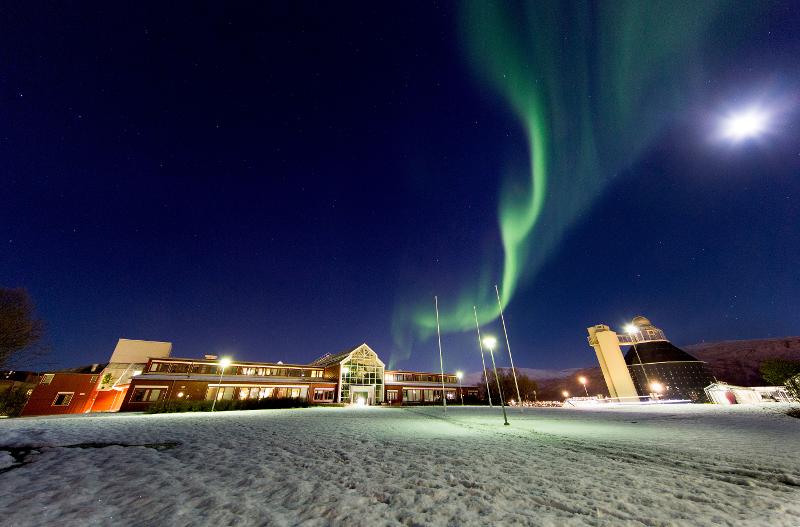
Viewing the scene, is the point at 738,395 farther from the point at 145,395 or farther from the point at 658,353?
the point at 145,395

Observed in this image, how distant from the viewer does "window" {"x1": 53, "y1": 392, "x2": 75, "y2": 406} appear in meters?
37.4

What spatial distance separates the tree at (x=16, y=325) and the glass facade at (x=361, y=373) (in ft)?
115

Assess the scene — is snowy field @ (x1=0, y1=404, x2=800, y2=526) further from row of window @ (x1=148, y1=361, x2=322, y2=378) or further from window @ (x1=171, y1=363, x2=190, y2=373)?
row of window @ (x1=148, y1=361, x2=322, y2=378)

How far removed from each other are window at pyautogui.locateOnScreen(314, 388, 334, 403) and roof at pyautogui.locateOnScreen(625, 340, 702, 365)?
5292 cm

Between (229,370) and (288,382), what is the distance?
860cm

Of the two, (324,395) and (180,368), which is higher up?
(180,368)

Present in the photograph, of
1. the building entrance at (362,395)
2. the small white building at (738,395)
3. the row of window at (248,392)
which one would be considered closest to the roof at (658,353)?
the small white building at (738,395)

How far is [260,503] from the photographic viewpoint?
3768 mm

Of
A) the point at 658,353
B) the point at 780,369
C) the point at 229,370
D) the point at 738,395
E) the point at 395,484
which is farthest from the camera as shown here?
the point at 658,353

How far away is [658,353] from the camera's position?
158ft

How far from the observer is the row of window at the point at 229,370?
37844 millimetres

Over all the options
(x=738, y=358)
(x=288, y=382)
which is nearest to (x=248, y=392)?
(x=288, y=382)

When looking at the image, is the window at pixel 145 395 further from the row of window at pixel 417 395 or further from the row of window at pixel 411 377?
the row of window at pixel 411 377

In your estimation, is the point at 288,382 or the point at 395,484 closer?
the point at 395,484
